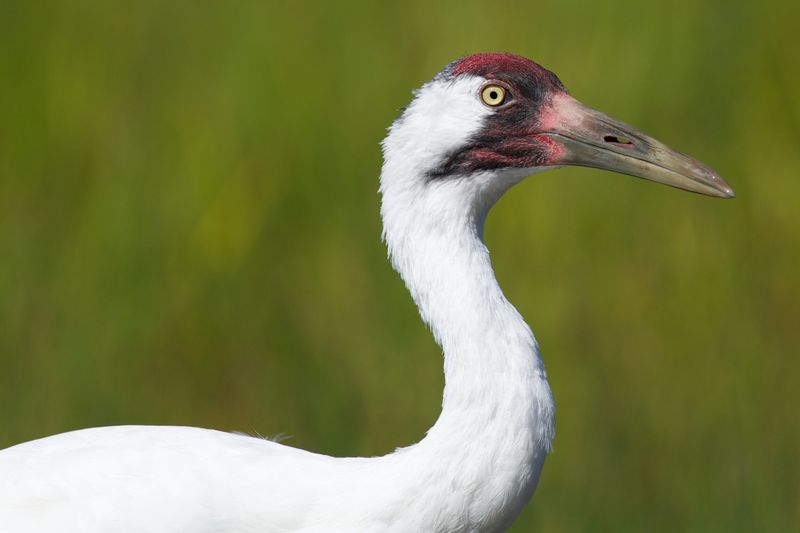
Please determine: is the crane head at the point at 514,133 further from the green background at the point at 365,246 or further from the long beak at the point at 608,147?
A: the green background at the point at 365,246

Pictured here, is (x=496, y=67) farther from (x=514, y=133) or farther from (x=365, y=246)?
(x=365, y=246)

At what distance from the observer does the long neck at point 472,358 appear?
8.98 ft

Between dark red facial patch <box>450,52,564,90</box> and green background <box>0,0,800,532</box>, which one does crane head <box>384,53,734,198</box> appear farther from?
green background <box>0,0,800,532</box>

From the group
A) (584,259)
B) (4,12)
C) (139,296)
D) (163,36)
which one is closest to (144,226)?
(139,296)

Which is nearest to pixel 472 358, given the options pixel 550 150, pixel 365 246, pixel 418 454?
pixel 418 454

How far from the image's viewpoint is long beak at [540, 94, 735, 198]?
2.99 metres

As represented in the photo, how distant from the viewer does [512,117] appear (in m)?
3.00

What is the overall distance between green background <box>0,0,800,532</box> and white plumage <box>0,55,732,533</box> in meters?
2.40

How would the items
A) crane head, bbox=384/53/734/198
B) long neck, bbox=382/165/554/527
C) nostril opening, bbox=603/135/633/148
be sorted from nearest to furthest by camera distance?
1. long neck, bbox=382/165/554/527
2. crane head, bbox=384/53/734/198
3. nostril opening, bbox=603/135/633/148

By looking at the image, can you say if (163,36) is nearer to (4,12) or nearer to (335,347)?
(4,12)

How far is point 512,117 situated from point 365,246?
8.64 feet

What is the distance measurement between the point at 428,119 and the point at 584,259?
274cm

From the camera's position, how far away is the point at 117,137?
5.79m

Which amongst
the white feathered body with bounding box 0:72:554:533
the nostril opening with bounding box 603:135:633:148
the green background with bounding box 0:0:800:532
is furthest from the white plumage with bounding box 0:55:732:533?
the green background with bounding box 0:0:800:532
